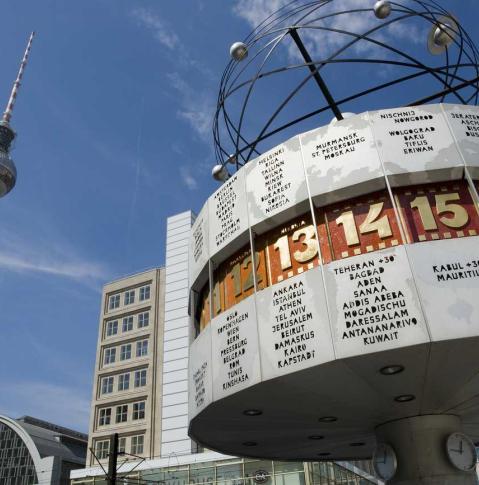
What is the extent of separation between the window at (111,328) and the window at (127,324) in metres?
1.31

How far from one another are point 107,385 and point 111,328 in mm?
7513

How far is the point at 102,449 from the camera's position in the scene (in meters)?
57.8

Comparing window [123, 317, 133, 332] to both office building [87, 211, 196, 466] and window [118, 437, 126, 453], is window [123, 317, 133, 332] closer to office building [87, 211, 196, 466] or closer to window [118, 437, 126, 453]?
office building [87, 211, 196, 466]

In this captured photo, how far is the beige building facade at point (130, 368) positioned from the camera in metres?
57.3

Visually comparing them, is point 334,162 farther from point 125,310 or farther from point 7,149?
point 7,149

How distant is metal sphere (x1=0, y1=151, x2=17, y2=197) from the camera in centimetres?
12050

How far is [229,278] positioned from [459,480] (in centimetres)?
796

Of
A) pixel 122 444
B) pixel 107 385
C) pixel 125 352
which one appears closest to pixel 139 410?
pixel 122 444

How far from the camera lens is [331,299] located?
444 inches

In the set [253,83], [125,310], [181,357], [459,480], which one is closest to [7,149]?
[125,310]

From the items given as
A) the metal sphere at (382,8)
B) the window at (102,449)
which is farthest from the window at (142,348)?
the metal sphere at (382,8)

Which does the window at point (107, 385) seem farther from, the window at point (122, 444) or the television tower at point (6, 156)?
the television tower at point (6, 156)

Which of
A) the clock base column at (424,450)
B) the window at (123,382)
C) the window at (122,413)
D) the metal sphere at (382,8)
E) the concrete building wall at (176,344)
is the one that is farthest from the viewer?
the window at (123,382)

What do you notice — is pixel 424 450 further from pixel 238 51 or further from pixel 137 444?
pixel 137 444
